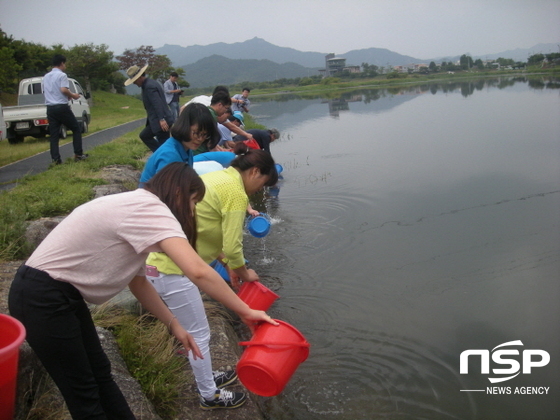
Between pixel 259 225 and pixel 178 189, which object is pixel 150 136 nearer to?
pixel 259 225

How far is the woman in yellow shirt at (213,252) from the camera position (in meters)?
2.67

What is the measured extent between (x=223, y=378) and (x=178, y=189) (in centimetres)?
165

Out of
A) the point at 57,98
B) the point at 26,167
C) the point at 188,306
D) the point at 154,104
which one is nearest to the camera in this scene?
the point at 188,306

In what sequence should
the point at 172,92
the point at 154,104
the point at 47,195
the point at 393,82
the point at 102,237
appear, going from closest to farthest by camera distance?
1. the point at 102,237
2. the point at 47,195
3. the point at 154,104
4. the point at 172,92
5. the point at 393,82

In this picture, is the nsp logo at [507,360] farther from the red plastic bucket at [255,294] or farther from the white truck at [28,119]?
the white truck at [28,119]

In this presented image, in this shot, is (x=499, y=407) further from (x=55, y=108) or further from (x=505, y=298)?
(x=55, y=108)

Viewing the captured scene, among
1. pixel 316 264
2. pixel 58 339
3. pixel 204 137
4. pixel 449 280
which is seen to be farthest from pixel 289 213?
pixel 58 339

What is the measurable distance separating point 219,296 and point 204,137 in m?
2.07

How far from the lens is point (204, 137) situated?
3680mm

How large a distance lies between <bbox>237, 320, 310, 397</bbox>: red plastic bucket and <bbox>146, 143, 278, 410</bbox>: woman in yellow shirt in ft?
1.31

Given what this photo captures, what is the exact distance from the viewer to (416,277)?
5484mm

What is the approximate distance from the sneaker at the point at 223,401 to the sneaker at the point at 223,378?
0.12 metres

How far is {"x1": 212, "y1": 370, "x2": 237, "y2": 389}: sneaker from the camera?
10.3 feet

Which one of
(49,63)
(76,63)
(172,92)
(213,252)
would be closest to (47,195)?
(213,252)
